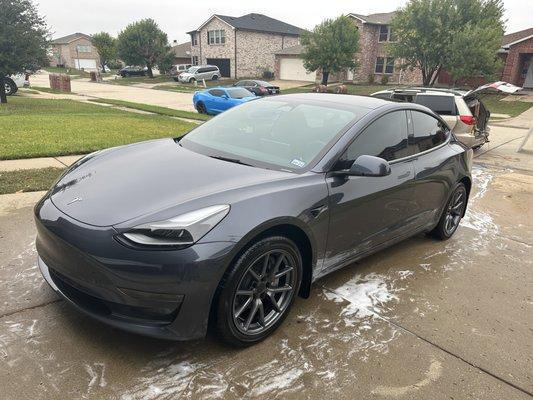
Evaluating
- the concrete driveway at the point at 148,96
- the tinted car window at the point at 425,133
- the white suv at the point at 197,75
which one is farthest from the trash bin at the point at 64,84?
the tinted car window at the point at 425,133

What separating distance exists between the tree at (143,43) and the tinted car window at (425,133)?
50.7 metres

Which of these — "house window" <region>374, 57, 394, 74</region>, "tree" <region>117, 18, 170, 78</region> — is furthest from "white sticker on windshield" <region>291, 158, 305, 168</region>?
"tree" <region>117, 18, 170, 78</region>

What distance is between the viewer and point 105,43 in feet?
211

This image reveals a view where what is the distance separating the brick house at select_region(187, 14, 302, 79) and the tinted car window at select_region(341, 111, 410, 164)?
47.0 metres

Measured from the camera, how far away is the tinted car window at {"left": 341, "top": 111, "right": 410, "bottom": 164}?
3.28 meters

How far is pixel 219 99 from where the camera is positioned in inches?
698

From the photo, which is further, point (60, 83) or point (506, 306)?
point (60, 83)

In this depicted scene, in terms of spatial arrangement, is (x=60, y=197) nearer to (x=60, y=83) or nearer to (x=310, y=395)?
(x=310, y=395)

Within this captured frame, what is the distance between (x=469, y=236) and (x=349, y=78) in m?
39.8

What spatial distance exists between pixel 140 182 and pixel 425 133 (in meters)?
2.83

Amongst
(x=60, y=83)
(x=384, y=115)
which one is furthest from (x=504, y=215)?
(x=60, y=83)

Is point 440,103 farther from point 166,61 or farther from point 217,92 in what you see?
point 166,61

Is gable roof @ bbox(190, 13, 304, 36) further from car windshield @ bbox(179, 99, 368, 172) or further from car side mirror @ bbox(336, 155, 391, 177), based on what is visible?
car side mirror @ bbox(336, 155, 391, 177)

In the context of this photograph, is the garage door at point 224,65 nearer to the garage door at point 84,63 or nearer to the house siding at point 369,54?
the house siding at point 369,54
